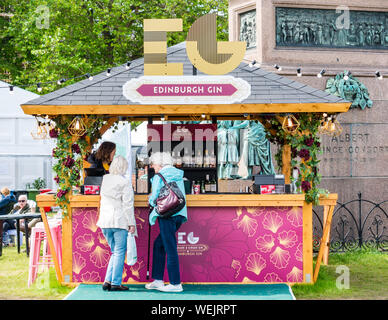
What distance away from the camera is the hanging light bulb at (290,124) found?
8.41 m

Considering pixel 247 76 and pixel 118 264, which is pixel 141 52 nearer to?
pixel 247 76

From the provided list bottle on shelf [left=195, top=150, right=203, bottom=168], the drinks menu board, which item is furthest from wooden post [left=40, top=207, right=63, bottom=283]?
bottle on shelf [left=195, top=150, right=203, bottom=168]

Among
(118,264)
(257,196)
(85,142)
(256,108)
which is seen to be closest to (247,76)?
(256,108)

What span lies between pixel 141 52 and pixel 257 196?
17.0 meters

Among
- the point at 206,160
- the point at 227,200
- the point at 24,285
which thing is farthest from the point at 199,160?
the point at 24,285

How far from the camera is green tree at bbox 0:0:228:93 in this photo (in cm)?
2192

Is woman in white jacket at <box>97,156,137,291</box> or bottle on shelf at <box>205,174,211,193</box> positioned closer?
woman in white jacket at <box>97,156,137,291</box>

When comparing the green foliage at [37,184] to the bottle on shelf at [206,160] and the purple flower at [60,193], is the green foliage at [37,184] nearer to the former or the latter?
the bottle on shelf at [206,160]

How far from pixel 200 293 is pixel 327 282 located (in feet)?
6.69

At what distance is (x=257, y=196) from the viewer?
834 cm

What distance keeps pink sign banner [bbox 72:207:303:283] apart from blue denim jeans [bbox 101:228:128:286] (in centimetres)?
56

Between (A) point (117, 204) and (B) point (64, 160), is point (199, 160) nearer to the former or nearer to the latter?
(B) point (64, 160)

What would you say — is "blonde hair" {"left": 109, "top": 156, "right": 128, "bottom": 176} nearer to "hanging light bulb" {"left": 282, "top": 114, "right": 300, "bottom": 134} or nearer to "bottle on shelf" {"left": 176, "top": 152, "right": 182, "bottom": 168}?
"hanging light bulb" {"left": 282, "top": 114, "right": 300, "bottom": 134}

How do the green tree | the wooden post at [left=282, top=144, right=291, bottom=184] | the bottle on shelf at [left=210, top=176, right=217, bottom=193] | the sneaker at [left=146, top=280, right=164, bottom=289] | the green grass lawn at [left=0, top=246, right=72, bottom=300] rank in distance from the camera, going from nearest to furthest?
the sneaker at [left=146, top=280, right=164, bottom=289]
the green grass lawn at [left=0, top=246, right=72, bottom=300]
the wooden post at [left=282, top=144, right=291, bottom=184]
the bottle on shelf at [left=210, top=176, right=217, bottom=193]
the green tree
